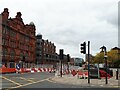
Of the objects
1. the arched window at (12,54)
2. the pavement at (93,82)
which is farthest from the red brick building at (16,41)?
the pavement at (93,82)

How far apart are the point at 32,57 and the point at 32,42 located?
605 centimetres

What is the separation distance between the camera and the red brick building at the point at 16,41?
8432 centimetres

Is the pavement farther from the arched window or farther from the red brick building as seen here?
the arched window

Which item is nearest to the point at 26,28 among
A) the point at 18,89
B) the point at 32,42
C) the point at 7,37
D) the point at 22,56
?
the point at 32,42

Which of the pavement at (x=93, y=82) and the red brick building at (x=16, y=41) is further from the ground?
the red brick building at (x=16, y=41)

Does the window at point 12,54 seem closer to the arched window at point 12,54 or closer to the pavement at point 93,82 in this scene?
the arched window at point 12,54

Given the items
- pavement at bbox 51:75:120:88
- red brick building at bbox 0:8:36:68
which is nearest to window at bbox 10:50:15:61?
red brick building at bbox 0:8:36:68

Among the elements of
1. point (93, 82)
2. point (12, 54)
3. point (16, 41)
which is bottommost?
point (93, 82)

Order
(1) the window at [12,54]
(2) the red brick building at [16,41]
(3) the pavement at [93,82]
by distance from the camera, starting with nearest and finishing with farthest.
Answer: (3) the pavement at [93,82] → (2) the red brick building at [16,41] → (1) the window at [12,54]

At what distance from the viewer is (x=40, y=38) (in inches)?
5748

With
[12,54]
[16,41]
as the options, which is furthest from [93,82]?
[16,41]

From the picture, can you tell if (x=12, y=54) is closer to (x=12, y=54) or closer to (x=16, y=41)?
(x=12, y=54)

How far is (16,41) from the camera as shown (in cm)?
9675

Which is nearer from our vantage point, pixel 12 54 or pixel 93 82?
pixel 93 82
